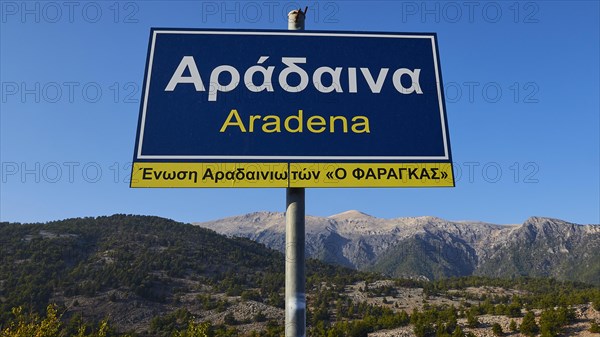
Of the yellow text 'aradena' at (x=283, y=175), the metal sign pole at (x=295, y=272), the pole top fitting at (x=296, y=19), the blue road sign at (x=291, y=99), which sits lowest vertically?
the metal sign pole at (x=295, y=272)

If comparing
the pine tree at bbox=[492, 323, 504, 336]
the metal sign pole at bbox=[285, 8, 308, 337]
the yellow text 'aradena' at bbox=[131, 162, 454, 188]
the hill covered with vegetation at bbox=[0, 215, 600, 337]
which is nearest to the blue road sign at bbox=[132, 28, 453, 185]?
the yellow text 'aradena' at bbox=[131, 162, 454, 188]

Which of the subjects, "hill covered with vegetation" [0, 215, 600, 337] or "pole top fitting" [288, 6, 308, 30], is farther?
"hill covered with vegetation" [0, 215, 600, 337]

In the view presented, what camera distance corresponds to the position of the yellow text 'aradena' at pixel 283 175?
18.3 ft

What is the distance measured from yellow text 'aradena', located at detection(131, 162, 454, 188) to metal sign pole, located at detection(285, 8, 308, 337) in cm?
38

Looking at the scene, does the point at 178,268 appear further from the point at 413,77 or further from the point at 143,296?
the point at 413,77

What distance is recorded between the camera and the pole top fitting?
6.33 meters

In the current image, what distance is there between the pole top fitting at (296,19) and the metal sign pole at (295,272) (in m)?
2.58

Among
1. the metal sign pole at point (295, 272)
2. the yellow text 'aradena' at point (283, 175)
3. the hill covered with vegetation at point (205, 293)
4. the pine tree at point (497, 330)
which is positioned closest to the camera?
the metal sign pole at point (295, 272)

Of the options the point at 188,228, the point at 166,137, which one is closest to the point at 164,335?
the point at 166,137

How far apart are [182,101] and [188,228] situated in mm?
173047

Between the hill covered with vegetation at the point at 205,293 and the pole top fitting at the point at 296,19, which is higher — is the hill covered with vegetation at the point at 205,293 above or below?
below

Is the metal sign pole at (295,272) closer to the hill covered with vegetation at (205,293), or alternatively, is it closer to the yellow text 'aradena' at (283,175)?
the yellow text 'aradena' at (283,175)

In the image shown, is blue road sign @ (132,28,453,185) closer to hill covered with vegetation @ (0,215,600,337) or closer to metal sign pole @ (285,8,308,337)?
metal sign pole @ (285,8,308,337)

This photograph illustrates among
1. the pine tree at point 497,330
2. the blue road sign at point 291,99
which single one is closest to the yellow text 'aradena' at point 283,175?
the blue road sign at point 291,99
